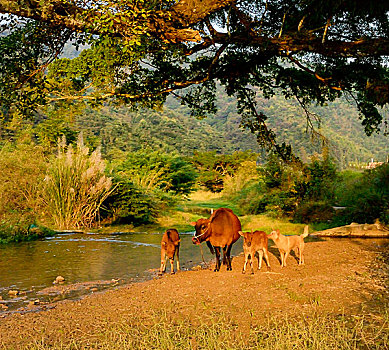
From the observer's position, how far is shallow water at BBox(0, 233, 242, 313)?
678 cm

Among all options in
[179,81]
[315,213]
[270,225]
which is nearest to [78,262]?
[179,81]

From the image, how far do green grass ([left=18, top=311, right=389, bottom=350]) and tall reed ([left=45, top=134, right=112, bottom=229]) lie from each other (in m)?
9.47

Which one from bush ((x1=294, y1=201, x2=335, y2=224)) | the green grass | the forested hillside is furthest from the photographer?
the forested hillside

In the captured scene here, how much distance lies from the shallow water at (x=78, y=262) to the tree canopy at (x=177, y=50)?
276cm

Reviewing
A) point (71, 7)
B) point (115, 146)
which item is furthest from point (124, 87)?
point (115, 146)

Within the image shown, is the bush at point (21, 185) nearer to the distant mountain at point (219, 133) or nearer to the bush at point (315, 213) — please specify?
the bush at point (315, 213)

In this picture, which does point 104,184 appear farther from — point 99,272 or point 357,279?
point 357,279

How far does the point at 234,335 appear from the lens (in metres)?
3.93

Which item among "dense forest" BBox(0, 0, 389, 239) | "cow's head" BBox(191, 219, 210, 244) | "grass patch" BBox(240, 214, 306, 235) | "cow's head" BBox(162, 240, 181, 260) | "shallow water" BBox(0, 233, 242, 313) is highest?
"dense forest" BBox(0, 0, 389, 239)

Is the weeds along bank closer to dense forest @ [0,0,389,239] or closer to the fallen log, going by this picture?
dense forest @ [0,0,389,239]

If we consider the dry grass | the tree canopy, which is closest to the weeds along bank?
the tree canopy

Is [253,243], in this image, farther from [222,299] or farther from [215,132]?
[215,132]

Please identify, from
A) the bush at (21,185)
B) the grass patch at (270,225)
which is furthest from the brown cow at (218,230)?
the grass patch at (270,225)

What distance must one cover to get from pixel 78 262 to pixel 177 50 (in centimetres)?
458
